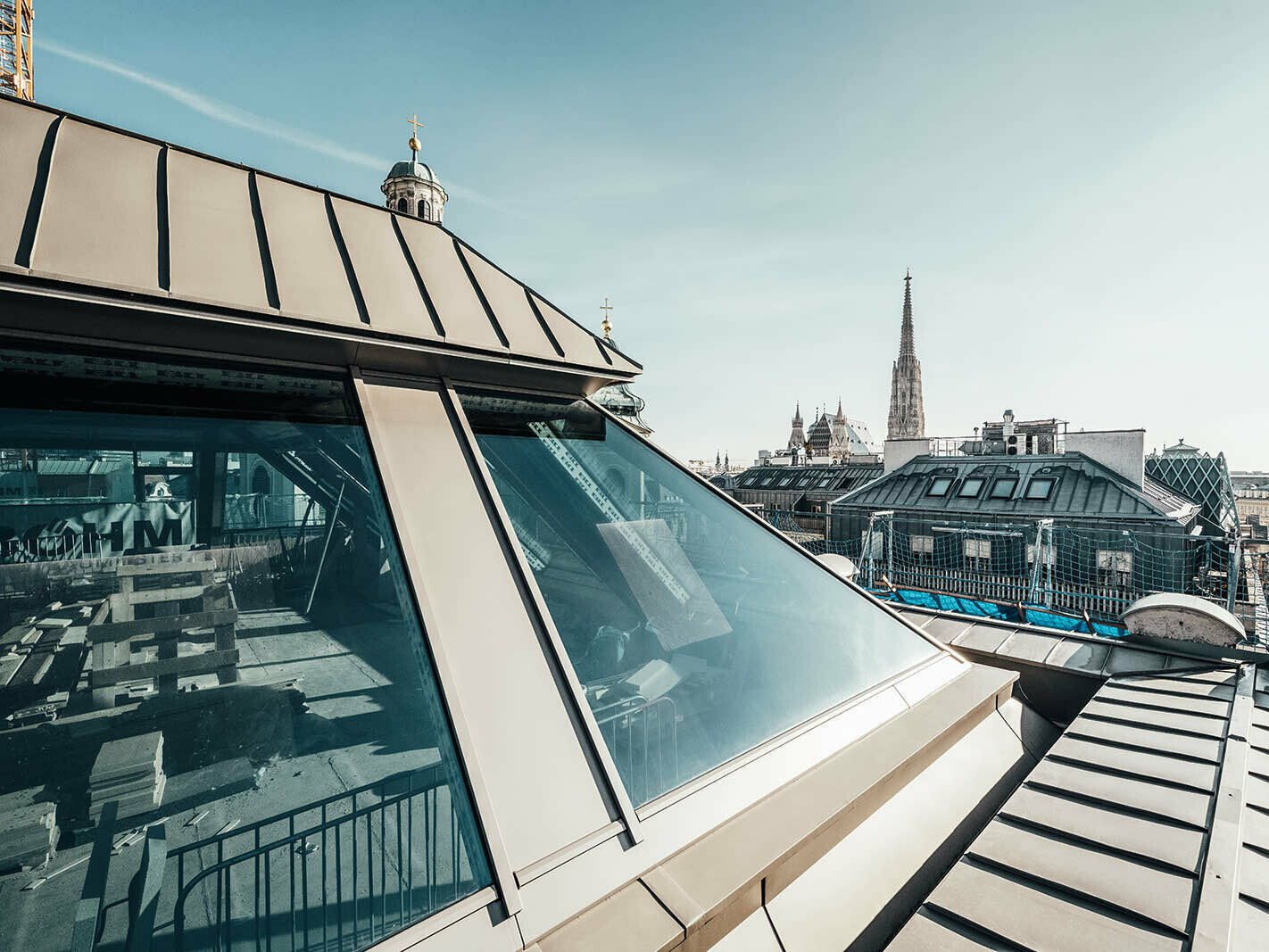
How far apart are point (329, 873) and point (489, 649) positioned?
2.14 feet

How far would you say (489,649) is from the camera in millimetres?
1617

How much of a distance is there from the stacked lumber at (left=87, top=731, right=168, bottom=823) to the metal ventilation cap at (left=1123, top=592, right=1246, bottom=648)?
17.0ft

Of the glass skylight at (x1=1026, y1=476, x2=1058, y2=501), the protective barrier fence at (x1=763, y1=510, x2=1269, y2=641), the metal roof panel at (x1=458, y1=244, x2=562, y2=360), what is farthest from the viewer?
the glass skylight at (x1=1026, y1=476, x2=1058, y2=501)

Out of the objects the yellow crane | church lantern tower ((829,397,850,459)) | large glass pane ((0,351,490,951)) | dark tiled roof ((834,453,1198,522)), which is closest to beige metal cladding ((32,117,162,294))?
large glass pane ((0,351,490,951))

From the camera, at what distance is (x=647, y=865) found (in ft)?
4.91

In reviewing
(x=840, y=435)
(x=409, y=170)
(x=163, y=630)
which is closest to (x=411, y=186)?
(x=409, y=170)

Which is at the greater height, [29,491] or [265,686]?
[29,491]

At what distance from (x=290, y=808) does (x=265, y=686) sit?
31 centimetres

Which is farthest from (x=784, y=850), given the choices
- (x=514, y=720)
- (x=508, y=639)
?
(x=508, y=639)

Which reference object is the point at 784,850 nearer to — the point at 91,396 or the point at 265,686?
the point at 265,686

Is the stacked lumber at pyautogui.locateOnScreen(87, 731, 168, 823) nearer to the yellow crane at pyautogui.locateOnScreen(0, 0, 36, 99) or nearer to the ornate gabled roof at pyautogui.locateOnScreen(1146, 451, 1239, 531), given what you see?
the ornate gabled roof at pyautogui.locateOnScreen(1146, 451, 1239, 531)

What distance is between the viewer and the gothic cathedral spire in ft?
261

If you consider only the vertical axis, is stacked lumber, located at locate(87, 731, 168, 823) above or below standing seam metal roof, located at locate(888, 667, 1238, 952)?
above

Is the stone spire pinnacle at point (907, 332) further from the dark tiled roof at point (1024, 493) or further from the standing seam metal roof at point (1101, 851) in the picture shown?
the standing seam metal roof at point (1101, 851)
